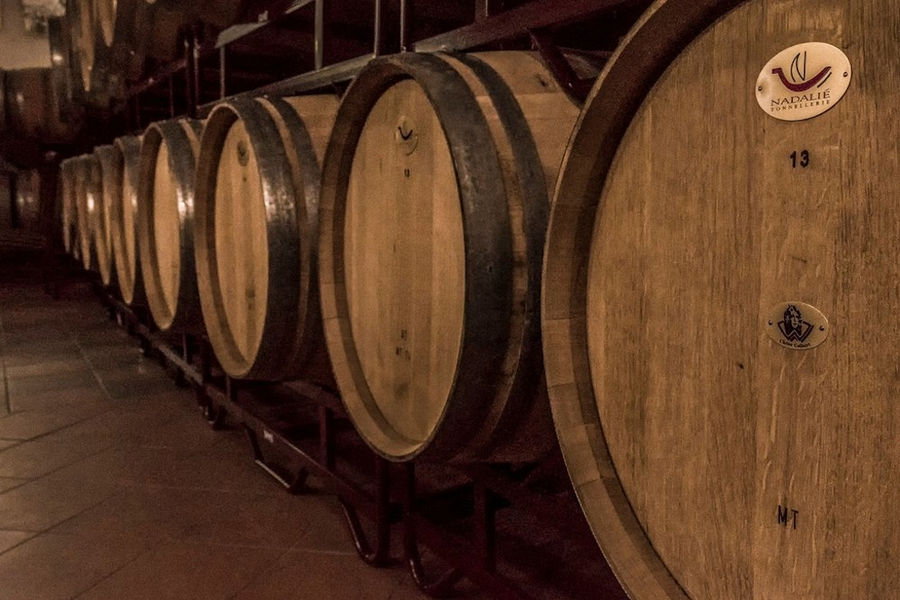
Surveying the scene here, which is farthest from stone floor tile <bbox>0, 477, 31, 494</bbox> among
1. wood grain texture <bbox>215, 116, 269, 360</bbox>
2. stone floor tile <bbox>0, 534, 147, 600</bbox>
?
wood grain texture <bbox>215, 116, 269, 360</bbox>

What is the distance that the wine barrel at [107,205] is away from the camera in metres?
4.88

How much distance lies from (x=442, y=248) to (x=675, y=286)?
68 centimetres

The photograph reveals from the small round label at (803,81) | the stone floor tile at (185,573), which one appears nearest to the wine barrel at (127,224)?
the stone floor tile at (185,573)

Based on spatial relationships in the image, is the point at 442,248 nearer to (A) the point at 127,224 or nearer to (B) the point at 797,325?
(B) the point at 797,325

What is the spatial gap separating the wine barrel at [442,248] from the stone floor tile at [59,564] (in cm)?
111

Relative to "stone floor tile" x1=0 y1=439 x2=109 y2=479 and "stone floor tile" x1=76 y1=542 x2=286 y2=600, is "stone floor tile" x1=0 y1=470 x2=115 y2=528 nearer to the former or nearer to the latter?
"stone floor tile" x1=0 y1=439 x2=109 y2=479

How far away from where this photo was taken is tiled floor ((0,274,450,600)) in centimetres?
234

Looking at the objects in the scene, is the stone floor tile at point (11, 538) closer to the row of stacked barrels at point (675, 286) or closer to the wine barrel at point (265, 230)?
the wine barrel at point (265, 230)

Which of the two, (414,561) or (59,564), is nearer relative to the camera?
(414,561)

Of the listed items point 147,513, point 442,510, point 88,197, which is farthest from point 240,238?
point 88,197

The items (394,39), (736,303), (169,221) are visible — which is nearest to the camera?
(736,303)

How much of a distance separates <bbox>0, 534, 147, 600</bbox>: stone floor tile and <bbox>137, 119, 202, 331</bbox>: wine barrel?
1048 millimetres

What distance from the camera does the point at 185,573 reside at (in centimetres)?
240

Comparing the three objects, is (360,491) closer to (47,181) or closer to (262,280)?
(262,280)
